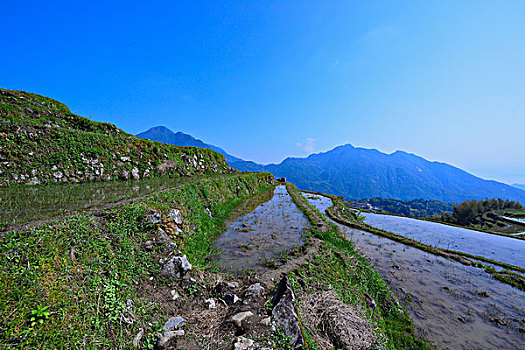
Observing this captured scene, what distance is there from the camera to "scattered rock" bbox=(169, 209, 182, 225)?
8.17 m

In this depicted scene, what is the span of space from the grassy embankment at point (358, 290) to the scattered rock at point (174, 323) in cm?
288

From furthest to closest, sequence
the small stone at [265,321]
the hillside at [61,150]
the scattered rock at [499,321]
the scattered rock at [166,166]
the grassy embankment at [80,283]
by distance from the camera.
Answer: the scattered rock at [166,166] < the hillside at [61,150] < the scattered rock at [499,321] < the small stone at [265,321] < the grassy embankment at [80,283]

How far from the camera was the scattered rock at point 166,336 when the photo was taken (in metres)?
3.60

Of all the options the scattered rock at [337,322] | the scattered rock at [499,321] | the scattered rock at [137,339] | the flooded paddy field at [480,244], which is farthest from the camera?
the flooded paddy field at [480,244]

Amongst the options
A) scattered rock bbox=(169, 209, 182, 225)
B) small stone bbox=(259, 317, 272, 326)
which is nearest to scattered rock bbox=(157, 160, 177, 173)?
scattered rock bbox=(169, 209, 182, 225)

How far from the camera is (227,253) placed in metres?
8.62

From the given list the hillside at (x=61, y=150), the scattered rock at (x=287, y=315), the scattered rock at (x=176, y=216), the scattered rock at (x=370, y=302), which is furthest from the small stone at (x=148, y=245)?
the hillside at (x=61, y=150)

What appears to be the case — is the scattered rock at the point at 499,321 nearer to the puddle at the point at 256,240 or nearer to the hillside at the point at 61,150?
the puddle at the point at 256,240

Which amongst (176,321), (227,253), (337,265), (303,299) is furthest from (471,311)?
(176,321)

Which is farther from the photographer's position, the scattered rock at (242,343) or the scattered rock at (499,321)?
the scattered rock at (499,321)

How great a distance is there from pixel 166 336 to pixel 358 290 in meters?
6.68

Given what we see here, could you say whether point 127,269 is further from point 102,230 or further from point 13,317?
point 13,317

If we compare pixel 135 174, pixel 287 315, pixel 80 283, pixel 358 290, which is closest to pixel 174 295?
pixel 80 283

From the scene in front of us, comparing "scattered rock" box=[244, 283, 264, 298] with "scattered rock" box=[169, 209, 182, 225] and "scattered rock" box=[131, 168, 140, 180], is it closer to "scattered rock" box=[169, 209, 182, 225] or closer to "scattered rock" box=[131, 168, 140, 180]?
"scattered rock" box=[169, 209, 182, 225]
